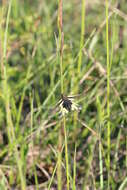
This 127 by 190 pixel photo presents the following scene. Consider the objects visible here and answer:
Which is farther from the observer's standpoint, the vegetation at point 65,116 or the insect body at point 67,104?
the vegetation at point 65,116

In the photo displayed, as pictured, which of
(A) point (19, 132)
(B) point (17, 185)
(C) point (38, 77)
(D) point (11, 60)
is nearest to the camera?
(B) point (17, 185)

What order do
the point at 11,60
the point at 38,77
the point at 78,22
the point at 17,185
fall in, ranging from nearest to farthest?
the point at 17,185
the point at 38,77
the point at 11,60
the point at 78,22

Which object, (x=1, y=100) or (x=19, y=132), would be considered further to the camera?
(x=1, y=100)

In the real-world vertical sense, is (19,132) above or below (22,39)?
below

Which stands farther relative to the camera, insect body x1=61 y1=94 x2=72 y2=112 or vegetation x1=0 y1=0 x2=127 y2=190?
vegetation x1=0 y1=0 x2=127 y2=190

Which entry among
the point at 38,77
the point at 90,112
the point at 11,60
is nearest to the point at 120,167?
the point at 90,112

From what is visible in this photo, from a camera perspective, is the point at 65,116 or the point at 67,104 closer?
the point at 67,104

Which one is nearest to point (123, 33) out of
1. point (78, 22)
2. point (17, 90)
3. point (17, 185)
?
point (78, 22)

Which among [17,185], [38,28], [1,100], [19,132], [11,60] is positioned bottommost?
[17,185]

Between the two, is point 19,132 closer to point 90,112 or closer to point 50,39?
point 90,112
